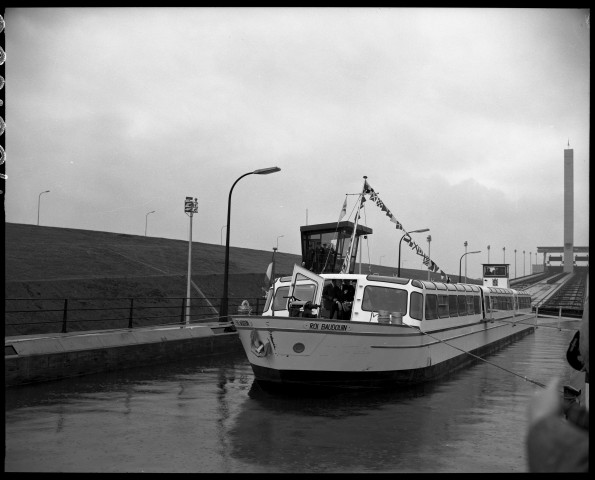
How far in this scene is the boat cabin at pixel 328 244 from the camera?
2086 centimetres

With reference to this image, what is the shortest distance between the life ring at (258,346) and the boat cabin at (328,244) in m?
6.90

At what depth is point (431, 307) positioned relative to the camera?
54.5ft

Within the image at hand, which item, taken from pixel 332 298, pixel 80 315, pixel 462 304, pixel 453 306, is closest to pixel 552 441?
pixel 332 298

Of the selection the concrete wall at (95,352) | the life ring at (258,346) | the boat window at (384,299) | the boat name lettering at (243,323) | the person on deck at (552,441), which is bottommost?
the concrete wall at (95,352)

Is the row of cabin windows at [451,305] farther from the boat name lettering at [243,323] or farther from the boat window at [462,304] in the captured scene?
the boat name lettering at [243,323]

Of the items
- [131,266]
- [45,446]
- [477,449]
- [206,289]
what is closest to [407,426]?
[477,449]

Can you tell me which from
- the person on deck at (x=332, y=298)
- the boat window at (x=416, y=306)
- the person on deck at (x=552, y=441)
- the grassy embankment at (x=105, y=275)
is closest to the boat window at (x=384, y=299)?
the boat window at (x=416, y=306)

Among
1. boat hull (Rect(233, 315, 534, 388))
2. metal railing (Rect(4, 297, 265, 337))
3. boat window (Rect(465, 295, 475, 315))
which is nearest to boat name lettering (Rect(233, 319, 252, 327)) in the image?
boat hull (Rect(233, 315, 534, 388))

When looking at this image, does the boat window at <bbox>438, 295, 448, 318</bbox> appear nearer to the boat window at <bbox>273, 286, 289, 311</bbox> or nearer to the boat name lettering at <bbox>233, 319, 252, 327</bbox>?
the boat window at <bbox>273, 286, 289, 311</bbox>

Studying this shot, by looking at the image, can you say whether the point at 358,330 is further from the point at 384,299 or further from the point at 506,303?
the point at 506,303

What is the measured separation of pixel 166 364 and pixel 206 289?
2020 cm

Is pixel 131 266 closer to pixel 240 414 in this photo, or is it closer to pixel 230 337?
pixel 230 337

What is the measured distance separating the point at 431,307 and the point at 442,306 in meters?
1.33

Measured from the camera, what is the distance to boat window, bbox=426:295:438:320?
16.2m
